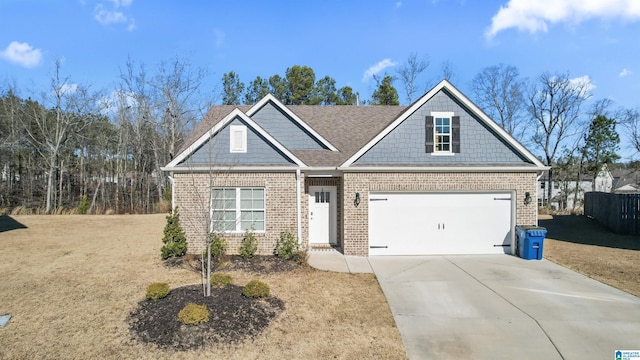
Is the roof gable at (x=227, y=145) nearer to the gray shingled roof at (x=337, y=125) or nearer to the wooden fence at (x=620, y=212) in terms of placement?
the gray shingled roof at (x=337, y=125)

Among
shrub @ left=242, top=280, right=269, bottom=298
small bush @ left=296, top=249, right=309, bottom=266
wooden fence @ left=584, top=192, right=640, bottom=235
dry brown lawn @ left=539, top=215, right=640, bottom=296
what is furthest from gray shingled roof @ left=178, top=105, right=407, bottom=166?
wooden fence @ left=584, top=192, right=640, bottom=235

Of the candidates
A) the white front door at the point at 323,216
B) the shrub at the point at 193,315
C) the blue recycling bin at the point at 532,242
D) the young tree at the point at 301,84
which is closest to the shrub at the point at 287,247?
the white front door at the point at 323,216

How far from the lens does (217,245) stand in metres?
11.4

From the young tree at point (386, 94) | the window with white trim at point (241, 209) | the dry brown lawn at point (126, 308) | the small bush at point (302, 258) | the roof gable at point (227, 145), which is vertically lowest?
the dry brown lawn at point (126, 308)

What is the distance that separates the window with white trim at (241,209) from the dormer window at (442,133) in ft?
20.8

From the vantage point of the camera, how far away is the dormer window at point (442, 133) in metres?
12.6

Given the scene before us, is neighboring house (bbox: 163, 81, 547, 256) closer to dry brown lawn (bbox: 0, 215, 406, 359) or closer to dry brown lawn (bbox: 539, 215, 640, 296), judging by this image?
dry brown lawn (bbox: 539, 215, 640, 296)

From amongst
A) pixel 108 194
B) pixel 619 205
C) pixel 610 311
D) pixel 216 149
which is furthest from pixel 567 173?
pixel 108 194

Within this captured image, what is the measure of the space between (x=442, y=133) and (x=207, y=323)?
33.0 feet

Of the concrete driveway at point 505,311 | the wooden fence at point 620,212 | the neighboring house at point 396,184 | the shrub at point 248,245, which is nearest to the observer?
the concrete driveway at point 505,311

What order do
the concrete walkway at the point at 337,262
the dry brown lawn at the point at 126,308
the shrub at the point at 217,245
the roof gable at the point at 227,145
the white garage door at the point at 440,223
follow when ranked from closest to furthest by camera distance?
the dry brown lawn at the point at 126,308 → the concrete walkway at the point at 337,262 → the shrub at the point at 217,245 → the roof gable at the point at 227,145 → the white garage door at the point at 440,223

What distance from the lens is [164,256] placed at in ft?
38.1

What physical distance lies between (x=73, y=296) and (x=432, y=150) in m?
11.5

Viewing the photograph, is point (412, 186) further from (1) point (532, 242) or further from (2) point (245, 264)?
(2) point (245, 264)
